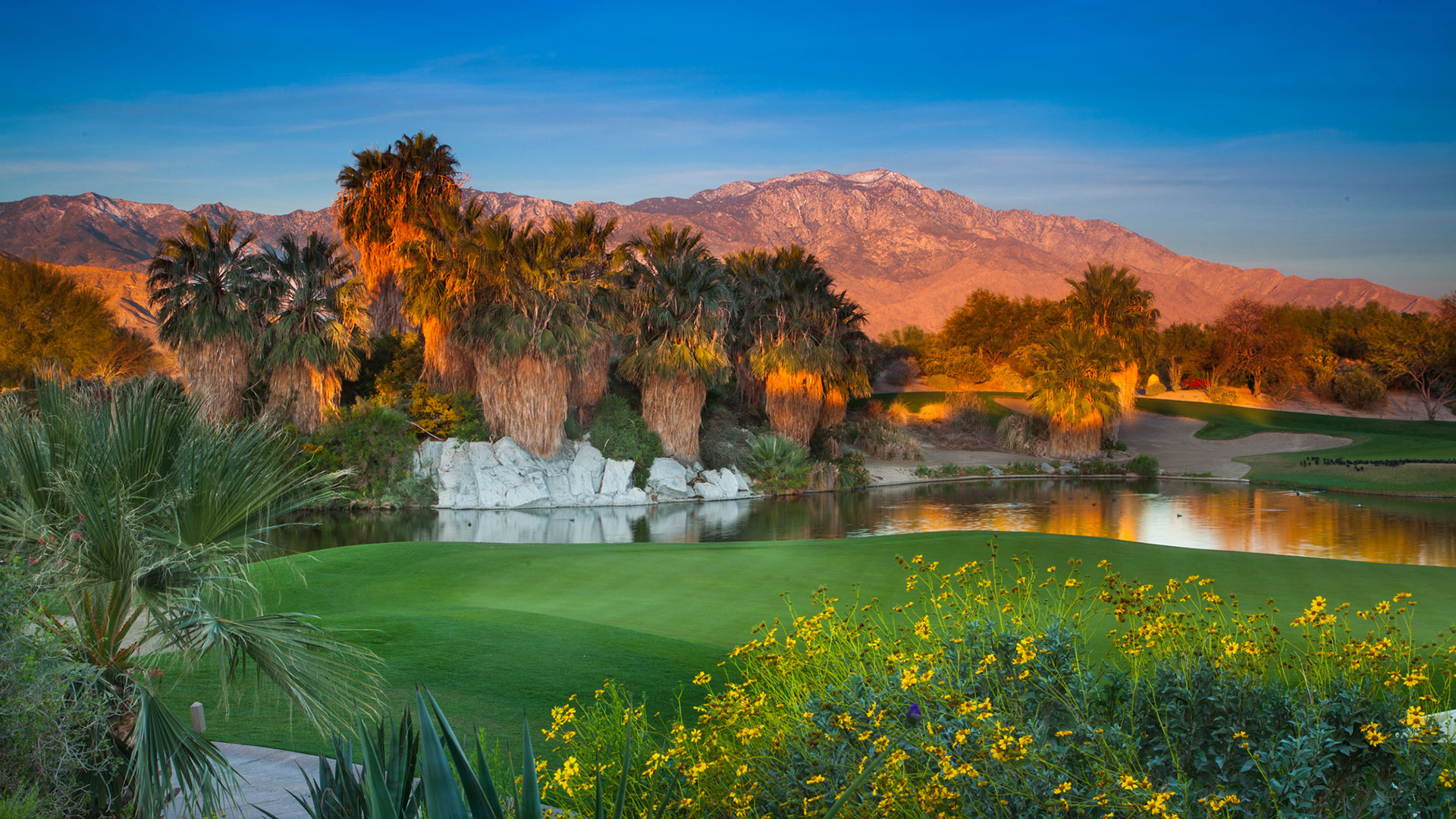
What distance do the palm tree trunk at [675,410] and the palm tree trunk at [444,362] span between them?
5670mm

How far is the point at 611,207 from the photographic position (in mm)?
153750

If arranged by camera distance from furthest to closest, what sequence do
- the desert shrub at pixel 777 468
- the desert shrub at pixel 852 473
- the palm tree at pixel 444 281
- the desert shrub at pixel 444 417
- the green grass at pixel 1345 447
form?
the desert shrub at pixel 852 473, the desert shrub at pixel 777 468, the green grass at pixel 1345 447, the desert shrub at pixel 444 417, the palm tree at pixel 444 281

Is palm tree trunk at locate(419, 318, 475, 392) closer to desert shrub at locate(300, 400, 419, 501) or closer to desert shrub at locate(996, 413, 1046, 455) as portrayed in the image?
desert shrub at locate(300, 400, 419, 501)

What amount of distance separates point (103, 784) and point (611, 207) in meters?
156

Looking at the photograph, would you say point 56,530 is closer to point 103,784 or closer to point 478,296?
point 103,784

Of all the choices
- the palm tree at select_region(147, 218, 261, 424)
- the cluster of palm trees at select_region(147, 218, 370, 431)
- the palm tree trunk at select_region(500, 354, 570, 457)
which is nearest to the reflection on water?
the palm tree trunk at select_region(500, 354, 570, 457)

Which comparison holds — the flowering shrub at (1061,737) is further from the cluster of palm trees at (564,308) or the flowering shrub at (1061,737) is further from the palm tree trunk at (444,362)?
the palm tree trunk at (444,362)

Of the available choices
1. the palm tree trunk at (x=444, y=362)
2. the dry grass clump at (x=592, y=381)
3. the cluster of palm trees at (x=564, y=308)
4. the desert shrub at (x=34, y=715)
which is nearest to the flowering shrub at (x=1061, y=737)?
the desert shrub at (x=34, y=715)

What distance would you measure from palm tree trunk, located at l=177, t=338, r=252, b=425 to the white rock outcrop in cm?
566

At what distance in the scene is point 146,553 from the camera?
3756mm

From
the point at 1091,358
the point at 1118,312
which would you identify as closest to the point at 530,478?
the point at 1091,358

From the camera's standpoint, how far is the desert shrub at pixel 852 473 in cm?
2936

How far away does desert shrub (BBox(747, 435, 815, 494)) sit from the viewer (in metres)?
28.0

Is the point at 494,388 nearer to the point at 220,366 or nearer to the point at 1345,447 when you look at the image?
the point at 220,366
